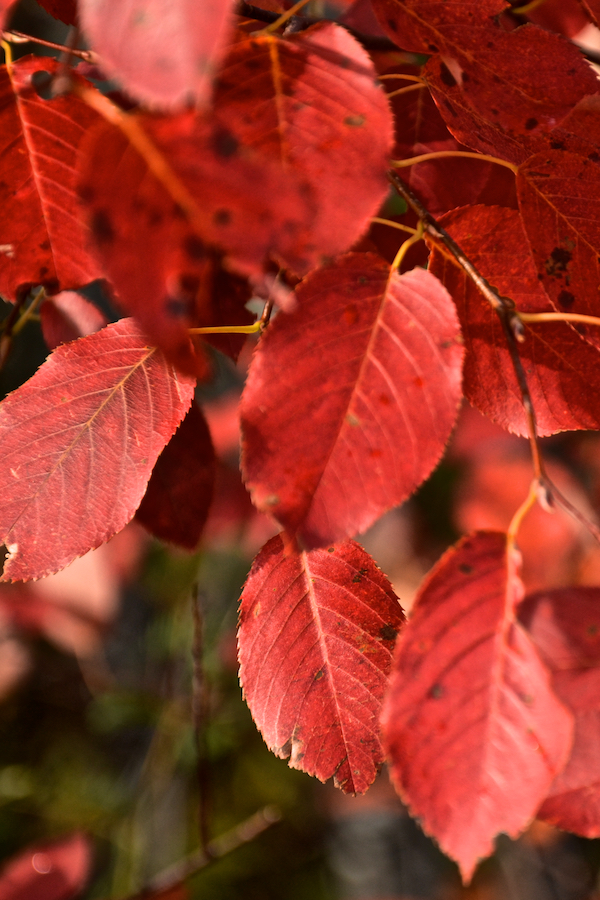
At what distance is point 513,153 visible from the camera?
44 centimetres

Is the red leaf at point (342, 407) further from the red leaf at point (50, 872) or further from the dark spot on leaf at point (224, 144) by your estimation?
the red leaf at point (50, 872)

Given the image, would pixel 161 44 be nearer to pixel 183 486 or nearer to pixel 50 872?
pixel 183 486

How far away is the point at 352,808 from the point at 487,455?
3.86ft

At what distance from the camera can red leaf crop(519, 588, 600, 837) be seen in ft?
1.11

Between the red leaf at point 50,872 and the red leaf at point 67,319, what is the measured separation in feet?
2.97

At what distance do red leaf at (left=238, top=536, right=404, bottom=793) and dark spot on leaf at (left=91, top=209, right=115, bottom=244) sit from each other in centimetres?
26

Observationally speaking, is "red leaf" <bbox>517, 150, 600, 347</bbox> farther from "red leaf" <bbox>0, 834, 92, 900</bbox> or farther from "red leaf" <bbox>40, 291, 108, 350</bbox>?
"red leaf" <bbox>0, 834, 92, 900</bbox>

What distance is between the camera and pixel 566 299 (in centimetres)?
43

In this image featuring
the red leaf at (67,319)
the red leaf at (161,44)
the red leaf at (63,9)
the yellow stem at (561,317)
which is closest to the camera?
the red leaf at (161,44)

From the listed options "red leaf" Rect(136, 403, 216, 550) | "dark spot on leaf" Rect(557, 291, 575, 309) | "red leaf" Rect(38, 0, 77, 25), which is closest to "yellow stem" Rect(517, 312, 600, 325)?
"dark spot on leaf" Rect(557, 291, 575, 309)

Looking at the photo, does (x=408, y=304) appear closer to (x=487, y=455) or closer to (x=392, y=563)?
(x=487, y=455)

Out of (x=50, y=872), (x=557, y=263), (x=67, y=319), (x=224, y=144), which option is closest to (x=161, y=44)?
(x=224, y=144)

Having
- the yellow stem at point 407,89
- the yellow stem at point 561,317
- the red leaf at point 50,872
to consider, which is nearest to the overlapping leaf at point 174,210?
the yellow stem at point 561,317

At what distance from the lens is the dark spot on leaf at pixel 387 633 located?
47 centimetres
